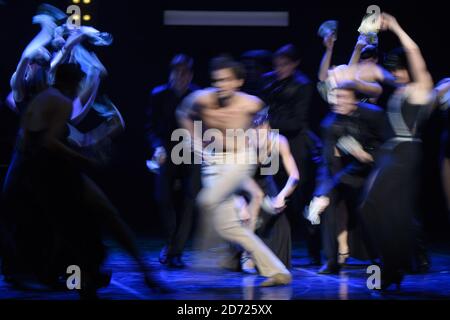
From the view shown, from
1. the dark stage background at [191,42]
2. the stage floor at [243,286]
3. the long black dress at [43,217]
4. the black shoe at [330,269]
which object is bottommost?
the stage floor at [243,286]

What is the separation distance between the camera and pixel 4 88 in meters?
9.07

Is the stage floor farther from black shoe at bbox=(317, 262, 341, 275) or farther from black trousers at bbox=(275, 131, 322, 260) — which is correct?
black trousers at bbox=(275, 131, 322, 260)

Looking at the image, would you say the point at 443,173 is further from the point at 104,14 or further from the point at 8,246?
the point at 104,14

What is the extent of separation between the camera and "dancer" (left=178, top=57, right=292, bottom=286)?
203 inches

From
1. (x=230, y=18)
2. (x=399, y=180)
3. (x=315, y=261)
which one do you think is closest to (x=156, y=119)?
(x=315, y=261)

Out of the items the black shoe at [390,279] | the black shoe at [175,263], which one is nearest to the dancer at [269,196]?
the black shoe at [175,263]

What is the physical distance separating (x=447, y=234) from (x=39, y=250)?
5687 mm

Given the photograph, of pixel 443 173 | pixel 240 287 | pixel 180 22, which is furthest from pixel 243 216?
pixel 180 22

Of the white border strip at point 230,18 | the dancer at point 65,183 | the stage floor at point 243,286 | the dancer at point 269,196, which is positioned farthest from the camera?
the white border strip at point 230,18

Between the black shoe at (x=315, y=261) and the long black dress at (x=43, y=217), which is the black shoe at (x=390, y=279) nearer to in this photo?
the black shoe at (x=315, y=261)

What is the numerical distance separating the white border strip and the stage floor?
3684 millimetres

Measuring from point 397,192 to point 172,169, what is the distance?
→ 221cm

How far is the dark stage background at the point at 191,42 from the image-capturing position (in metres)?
8.75

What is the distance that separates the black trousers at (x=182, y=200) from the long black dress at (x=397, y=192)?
189 cm
